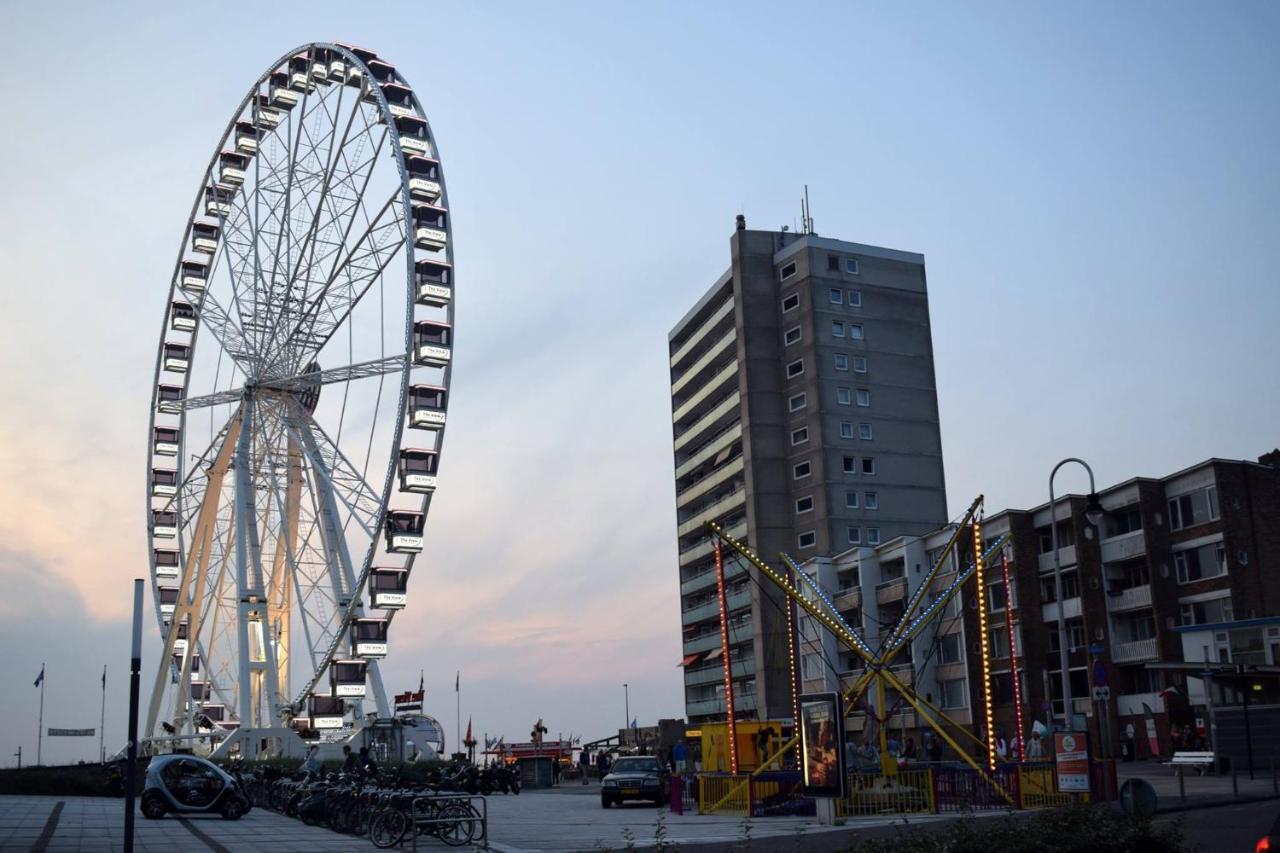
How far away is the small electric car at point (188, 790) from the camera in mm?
32125

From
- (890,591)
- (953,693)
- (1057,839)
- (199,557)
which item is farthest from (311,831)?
(890,591)

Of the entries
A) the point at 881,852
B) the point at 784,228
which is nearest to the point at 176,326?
the point at 881,852

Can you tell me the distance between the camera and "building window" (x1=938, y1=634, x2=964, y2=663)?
7094 centimetres

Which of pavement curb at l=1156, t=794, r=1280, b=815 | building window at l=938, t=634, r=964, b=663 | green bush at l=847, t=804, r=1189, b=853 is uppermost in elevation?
building window at l=938, t=634, r=964, b=663

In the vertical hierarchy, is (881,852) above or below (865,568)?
below

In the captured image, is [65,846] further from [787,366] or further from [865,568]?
[787,366]

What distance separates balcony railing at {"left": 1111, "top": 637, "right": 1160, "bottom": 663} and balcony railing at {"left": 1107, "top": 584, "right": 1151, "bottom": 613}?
1550 millimetres

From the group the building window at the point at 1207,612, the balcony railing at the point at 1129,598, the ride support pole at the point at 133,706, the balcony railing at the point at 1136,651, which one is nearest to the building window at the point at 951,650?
the balcony railing at the point at 1129,598

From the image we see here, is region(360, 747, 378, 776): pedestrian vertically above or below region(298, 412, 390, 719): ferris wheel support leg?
below

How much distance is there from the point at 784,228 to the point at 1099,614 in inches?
2198

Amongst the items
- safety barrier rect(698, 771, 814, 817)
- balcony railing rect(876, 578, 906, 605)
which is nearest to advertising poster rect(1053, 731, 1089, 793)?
safety barrier rect(698, 771, 814, 817)

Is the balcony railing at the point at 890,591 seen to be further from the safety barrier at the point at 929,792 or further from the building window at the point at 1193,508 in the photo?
the safety barrier at the point at 929,792

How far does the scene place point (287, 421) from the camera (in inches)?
1978

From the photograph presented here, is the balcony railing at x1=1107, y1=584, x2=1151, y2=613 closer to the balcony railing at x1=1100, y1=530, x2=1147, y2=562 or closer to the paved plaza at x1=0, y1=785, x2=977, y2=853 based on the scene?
the balcony railing at x1=1100, y1=530, x2=1147, y2=562
